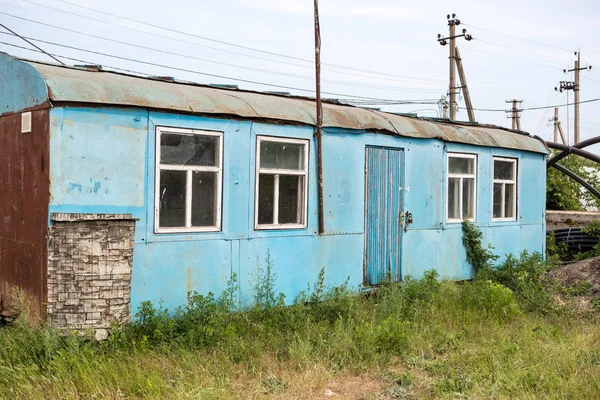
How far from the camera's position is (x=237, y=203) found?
750cm

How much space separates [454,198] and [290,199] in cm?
382

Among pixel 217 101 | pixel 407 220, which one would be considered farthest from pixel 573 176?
pixel 217 101

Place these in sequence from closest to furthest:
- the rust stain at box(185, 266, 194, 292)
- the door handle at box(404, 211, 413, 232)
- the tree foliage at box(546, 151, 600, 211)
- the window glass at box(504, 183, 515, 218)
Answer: the rust stain at box(185, 266, 194, 292)
the door handle at box(404, 211, 413, 232)
the window glass at box(504, 183, 515, 218)
the tree foliage at box(546, 151, 600, 211)

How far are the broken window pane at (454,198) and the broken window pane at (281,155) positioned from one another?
11.7ft

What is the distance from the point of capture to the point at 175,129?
690 centimetres

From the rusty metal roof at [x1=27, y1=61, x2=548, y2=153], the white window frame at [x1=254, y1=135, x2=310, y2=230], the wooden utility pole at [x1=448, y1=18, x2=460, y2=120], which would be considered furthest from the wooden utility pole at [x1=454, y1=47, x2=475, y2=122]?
the white window frame at [x1=254, y1=135, x2=310, y2=230]

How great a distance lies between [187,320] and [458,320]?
3.41 meters

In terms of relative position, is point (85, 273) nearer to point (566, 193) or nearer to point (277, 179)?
point (277, 179)

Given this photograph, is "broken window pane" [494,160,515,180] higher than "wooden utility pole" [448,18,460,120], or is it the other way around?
"wooden utility pole" [448,18,460,120]

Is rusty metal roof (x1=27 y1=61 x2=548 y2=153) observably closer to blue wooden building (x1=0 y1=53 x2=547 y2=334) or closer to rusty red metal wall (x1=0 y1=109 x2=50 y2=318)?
blue wooden building (x1=0 y1=53 x2=547 y2=334)

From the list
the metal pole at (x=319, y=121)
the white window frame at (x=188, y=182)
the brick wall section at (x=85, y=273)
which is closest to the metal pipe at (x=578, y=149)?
the metal pole at (x=319, y=121)

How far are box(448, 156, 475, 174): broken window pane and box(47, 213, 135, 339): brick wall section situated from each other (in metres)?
6.37

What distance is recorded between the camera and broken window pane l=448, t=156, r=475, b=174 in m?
10.7

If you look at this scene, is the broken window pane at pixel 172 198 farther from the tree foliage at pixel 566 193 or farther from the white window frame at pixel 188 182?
the tree foliage at pixel 566 193
